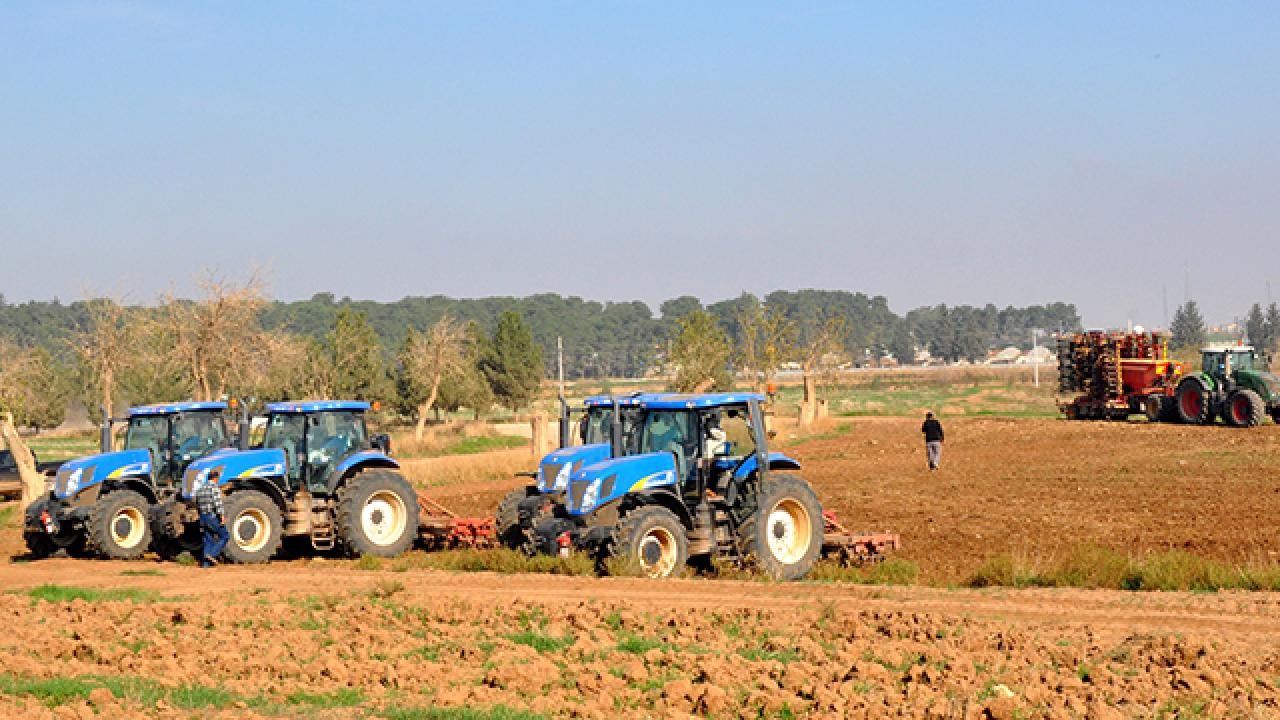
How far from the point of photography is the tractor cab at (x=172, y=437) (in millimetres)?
20312

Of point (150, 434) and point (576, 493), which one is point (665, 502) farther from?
point (150, 434)

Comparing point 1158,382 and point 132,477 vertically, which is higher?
point 1158,382

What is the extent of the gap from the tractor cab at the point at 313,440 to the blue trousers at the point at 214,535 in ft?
3.84

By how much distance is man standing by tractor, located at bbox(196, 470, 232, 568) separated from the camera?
18.0 meters

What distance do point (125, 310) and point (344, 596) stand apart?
2631 centimetres

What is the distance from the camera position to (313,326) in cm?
17188

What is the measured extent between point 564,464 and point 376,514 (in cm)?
373

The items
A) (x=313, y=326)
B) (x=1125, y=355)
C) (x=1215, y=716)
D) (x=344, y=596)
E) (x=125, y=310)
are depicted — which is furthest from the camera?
(x=313, y=326)

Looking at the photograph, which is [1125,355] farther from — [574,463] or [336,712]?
[336,712]

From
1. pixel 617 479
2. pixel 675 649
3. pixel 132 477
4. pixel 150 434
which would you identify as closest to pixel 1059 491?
pixel 617 479

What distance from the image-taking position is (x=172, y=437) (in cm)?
2036

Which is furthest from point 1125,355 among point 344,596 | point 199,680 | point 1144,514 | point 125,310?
point 199,680

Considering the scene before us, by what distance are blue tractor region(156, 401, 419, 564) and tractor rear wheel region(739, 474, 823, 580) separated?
5835 mm

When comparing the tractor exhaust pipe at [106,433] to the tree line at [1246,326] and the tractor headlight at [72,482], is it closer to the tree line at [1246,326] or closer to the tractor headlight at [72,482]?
the tractor headlight at [72,482]
